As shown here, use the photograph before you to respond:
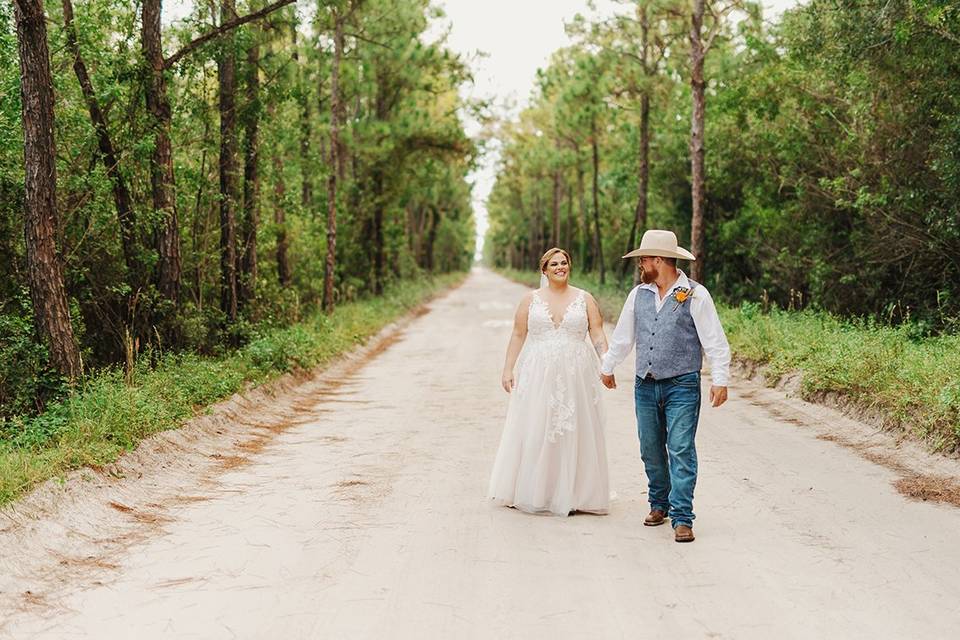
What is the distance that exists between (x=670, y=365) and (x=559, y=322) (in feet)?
3.72

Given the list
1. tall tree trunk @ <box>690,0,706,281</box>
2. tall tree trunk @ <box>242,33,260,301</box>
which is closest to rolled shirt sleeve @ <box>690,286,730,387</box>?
tall tree trunk @ <box>242,33,260,301</box>

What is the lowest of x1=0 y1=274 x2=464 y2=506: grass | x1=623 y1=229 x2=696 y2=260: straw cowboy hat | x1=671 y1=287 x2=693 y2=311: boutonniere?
x1=0 y1=274 x2=464 y2=506: grass

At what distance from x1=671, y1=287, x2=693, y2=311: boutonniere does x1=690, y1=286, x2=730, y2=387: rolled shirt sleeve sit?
46mm

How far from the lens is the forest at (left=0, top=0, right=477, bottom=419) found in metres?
9.03

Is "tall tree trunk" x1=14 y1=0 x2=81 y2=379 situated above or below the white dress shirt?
above

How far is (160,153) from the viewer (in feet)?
40.4

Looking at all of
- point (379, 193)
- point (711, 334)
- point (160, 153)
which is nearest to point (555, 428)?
point (711, 334)

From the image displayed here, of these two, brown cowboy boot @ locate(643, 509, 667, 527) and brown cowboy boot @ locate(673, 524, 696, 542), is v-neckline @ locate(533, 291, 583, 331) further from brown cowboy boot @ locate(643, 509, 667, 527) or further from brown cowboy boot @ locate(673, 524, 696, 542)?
brown cowboy boot @ locate(673, 524, 696, 542)

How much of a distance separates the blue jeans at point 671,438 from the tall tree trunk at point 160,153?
7928 millimetres

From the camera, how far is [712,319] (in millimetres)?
6254

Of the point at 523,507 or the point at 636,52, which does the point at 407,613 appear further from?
the point at 636,52

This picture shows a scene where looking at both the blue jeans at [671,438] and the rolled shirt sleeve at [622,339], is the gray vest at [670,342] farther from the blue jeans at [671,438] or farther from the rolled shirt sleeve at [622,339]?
the rolled shirt sleeve at [622,339]

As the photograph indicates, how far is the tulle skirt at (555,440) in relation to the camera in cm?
678

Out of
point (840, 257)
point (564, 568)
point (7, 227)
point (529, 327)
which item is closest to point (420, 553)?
point (564, 568)
